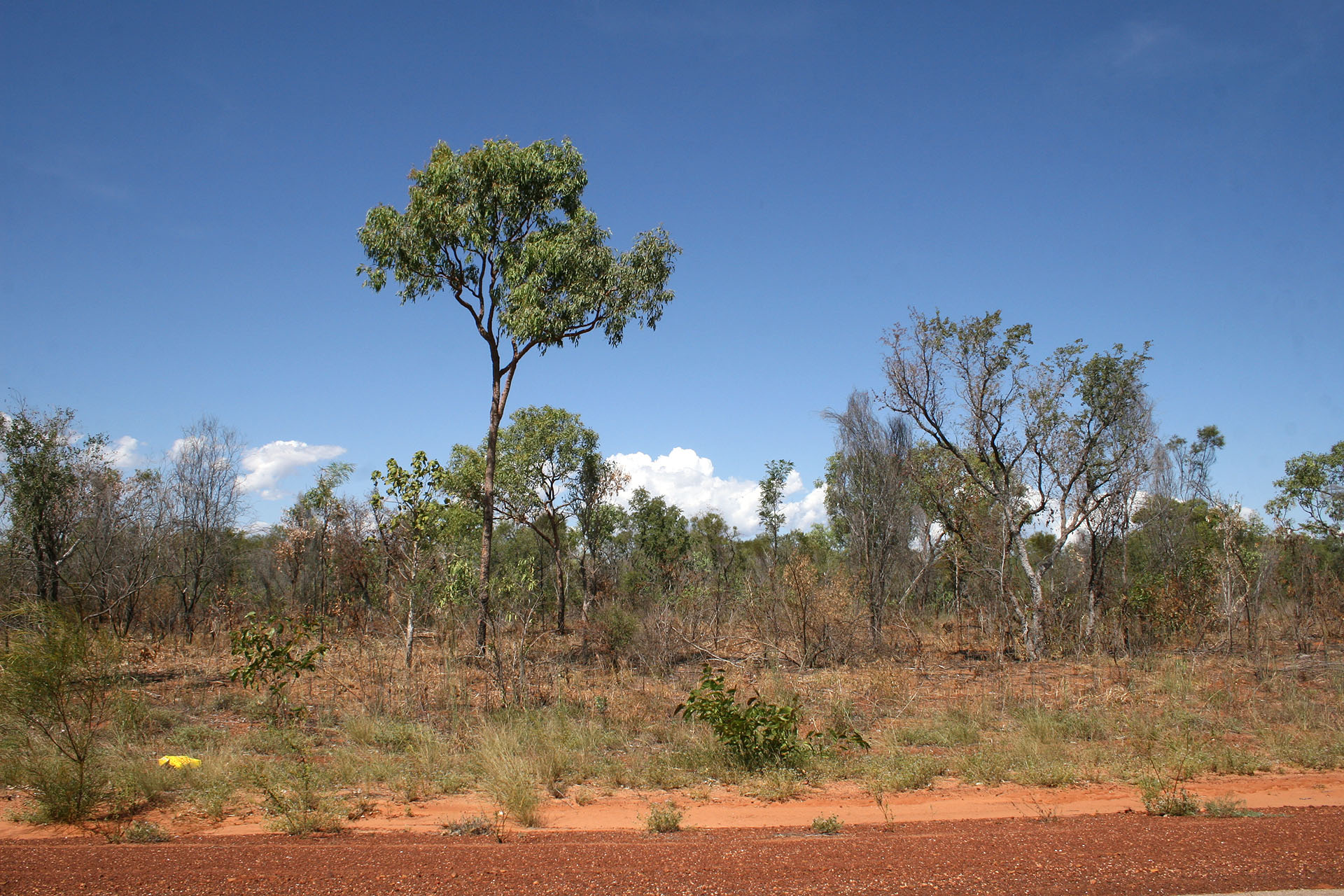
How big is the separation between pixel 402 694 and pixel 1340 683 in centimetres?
1486

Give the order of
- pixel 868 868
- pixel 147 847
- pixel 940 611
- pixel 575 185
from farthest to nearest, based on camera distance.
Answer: pixel 940 611 → pixel 575 185 → pixel 147 847 → pixel 868 868

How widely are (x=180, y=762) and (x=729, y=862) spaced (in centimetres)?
627

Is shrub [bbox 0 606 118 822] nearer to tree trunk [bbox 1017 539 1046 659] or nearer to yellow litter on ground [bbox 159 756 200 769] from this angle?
yellow litter on ground [bbox 159 756 200 769]

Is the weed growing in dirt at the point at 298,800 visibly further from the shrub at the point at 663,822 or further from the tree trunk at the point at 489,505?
the tree trunk at the point at 489,505

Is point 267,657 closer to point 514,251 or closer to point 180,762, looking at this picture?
point 180,762

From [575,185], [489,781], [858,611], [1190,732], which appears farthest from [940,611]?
[489,781]

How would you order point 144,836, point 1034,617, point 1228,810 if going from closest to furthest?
point 144,836, point 1228,810, point 1034,617

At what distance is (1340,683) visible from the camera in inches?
482

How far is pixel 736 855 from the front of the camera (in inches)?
222

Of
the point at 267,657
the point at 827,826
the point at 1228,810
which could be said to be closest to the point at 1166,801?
the point at 1228,810

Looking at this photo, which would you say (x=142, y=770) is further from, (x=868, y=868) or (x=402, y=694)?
(x=868, y=868)

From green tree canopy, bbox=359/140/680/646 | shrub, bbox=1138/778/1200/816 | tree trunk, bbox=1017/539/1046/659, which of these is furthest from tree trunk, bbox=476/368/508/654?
tree trunk, bbox=1017/539/1046/659

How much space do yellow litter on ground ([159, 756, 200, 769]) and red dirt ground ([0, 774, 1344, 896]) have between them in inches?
48.9

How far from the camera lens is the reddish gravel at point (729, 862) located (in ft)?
16.4
